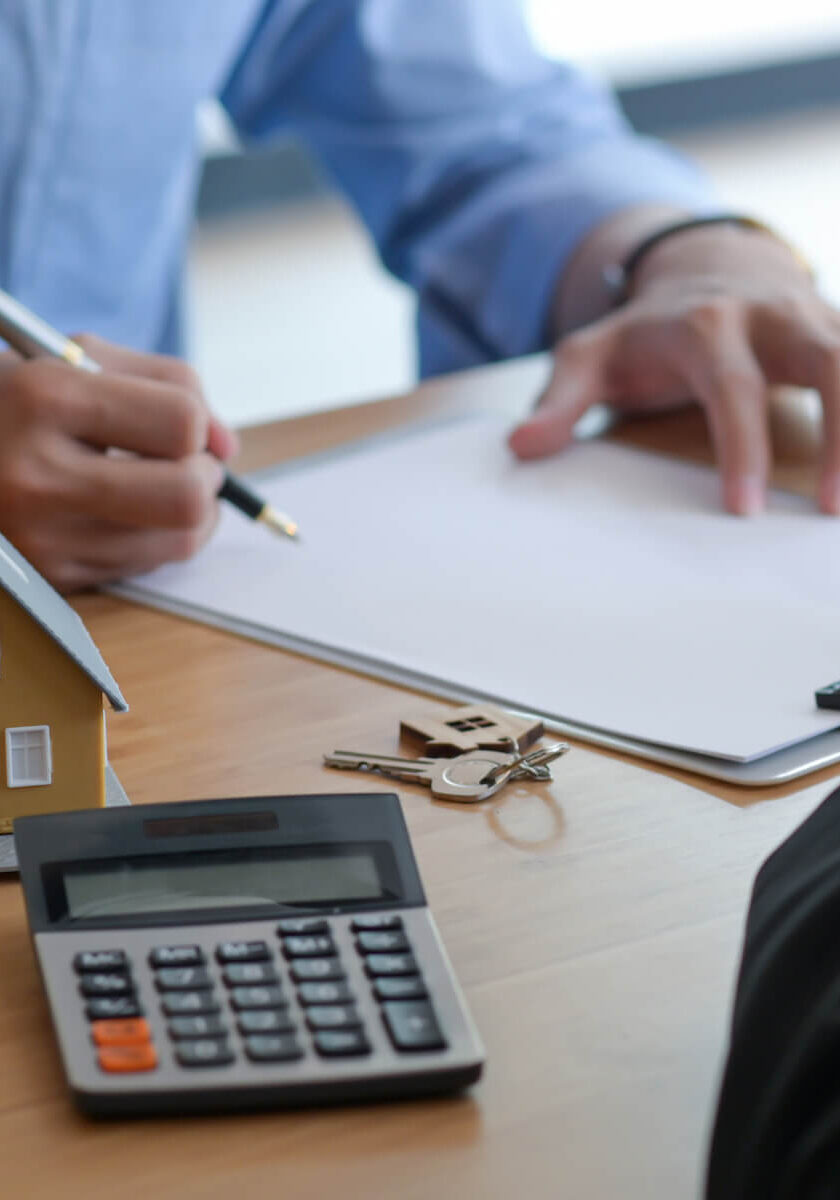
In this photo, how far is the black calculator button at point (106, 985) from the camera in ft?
1.12

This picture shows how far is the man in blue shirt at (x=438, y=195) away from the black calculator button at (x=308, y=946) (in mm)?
396

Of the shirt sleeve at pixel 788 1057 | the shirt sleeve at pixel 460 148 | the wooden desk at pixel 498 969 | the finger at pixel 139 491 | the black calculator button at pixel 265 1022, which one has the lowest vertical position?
the shirt sleeve at pixel 460 148

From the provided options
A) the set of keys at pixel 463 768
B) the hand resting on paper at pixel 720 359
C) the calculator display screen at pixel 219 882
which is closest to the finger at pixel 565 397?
the hand resting on paper at pixel 720 359

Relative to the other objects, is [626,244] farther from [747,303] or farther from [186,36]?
[186,36]

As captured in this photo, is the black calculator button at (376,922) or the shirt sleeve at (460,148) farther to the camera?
the shirt sleeve at (460,148)

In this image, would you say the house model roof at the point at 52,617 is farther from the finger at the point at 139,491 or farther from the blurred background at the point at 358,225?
the blurred background at the point at 358,225

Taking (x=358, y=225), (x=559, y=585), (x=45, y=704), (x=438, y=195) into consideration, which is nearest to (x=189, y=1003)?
(x=45, y=704)

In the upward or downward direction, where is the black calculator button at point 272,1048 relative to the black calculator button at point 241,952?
upward

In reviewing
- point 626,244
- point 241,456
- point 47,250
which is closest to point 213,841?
point 241,456

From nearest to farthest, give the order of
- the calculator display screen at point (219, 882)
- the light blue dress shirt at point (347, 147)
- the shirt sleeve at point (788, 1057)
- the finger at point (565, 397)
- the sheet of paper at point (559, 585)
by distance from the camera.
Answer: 1. the shirt sleeve at point (788, 1057)
2. the calculator display screen at point (219, 882)
3. the sheet of paper at point (559, 585)
4. the finger at point (565, 397)
5. the light blue dress shirt at point (347, 147)

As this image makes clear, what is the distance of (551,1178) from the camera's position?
12.2 inches

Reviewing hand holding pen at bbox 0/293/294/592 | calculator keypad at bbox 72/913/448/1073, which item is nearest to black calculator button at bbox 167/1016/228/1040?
calculator keypad at bbox 72/913/448/1073

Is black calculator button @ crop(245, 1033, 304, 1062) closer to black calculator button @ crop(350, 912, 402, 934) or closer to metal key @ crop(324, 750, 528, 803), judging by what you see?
black calculator button @ crop(350, 912, 402, 934)

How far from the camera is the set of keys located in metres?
0.47
